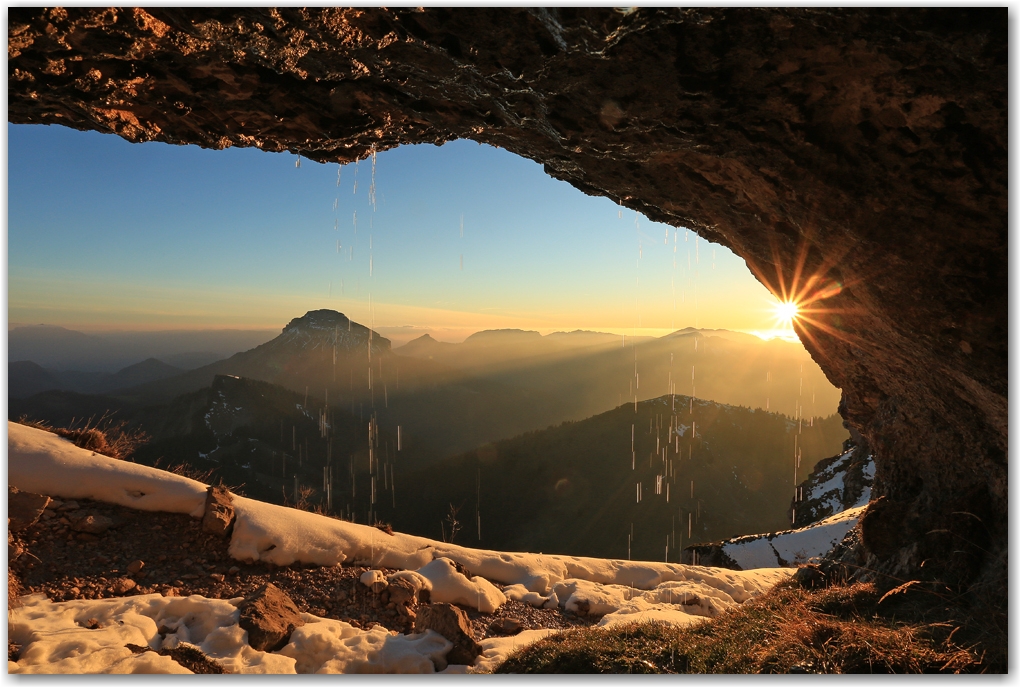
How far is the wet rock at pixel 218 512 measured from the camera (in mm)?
8500

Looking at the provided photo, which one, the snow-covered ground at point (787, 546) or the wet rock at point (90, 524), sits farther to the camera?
the snow-covered ground at point (787, 546)

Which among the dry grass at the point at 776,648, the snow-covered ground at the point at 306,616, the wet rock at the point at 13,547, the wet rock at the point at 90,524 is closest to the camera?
the dry grass at the point at 776,648

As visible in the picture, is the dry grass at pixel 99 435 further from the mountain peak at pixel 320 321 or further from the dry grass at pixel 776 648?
the mountain peak at pixel 320 321

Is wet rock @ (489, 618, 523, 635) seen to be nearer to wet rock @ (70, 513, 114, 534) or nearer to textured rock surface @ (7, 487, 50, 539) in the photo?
wet rock @ (70, 513, 114, 534)

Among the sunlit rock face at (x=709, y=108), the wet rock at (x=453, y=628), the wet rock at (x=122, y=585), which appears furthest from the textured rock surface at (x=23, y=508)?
the wet rock at (x=453, y=628)

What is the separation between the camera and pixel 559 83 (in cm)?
433

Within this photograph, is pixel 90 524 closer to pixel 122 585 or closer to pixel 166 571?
pixel 166 571

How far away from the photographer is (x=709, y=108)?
4375 millimetres

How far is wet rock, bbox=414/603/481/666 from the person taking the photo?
19.7 feet

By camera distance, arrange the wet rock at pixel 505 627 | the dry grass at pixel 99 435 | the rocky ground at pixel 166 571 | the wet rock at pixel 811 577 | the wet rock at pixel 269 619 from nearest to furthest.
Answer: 1. the wet rock at pixel 269 619
2. the rocky ground at pixel 166 571
3. the wet rock at pixel 505 627
4. the wet rock at pixel 811 577
5. the dry grass at pixel 99 435

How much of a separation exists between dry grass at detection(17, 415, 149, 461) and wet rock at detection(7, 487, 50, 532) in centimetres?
177

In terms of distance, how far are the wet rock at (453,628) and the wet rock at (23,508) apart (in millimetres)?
6579

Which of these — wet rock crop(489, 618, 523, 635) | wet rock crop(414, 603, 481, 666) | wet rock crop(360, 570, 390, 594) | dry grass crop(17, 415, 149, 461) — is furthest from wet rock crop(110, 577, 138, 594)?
wet rock crop(489, 618, 523, 635)

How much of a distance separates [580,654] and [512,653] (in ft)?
4.86
